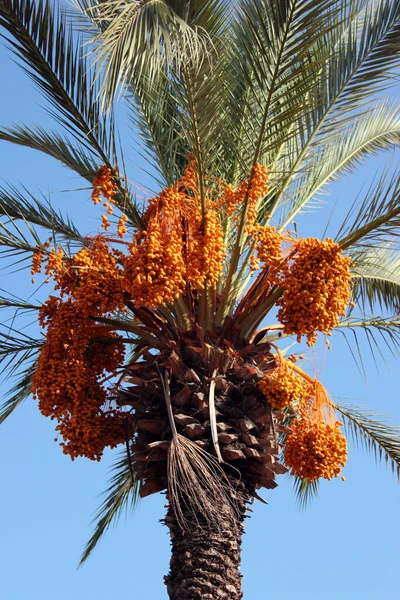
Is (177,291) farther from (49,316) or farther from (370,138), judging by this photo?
(370,138)

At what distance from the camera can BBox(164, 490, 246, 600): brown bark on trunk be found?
668cm

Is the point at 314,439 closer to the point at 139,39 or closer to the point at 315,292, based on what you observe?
the point at 315,292

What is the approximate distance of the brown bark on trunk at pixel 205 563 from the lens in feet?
21.9

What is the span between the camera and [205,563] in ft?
22.1

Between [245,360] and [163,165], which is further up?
[163,165]

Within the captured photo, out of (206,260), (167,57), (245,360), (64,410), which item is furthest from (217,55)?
(64,410)

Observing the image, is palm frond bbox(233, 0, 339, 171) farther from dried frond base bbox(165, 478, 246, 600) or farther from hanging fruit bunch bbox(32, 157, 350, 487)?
dried frond base bbox(165, 478, 246, 600)

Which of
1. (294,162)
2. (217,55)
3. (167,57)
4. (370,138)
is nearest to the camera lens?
(167,57)

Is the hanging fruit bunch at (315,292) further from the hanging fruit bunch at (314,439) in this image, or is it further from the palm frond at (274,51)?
the palm frond at (274,51)

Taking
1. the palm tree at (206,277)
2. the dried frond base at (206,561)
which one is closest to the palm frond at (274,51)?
the palm tree at (206,277)

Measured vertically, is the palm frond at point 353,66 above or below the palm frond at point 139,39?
above

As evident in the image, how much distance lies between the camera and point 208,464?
6875mm

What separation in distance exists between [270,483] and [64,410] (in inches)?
64.6

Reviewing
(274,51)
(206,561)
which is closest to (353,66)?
(274,51)
